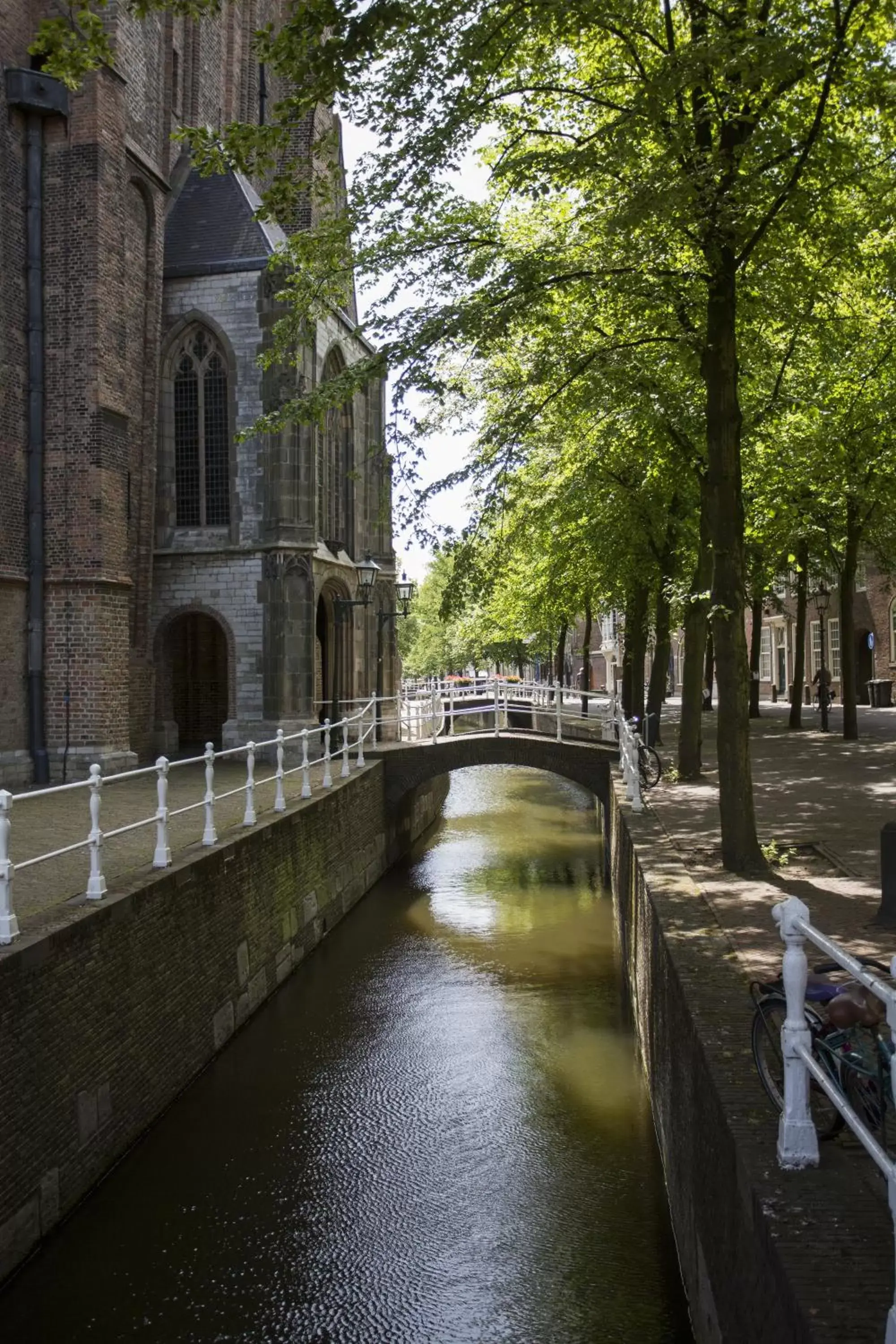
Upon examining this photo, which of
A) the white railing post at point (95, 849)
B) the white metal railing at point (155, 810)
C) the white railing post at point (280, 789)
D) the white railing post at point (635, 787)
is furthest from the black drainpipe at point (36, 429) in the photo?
the white railing post at point (95, 849)

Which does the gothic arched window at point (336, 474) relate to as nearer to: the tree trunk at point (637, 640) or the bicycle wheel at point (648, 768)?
the tree trunk at point (637, 640)

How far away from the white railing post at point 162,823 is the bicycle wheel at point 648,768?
8.48 metres

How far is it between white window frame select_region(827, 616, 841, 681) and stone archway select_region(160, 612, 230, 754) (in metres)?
25.8

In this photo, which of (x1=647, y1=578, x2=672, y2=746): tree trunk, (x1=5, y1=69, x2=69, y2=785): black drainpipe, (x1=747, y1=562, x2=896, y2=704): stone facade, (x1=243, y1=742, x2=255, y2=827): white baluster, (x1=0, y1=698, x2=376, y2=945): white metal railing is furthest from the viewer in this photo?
(x1=747, y1=562, x2=896, y2=704): stone facade

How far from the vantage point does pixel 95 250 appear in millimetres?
17500

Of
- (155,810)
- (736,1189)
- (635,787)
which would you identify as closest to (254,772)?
(155,810)

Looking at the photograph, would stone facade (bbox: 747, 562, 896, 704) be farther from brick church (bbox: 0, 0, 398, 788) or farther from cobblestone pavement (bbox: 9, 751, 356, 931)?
cobblestone pavement (bbox: 9, 751, 356, 931)

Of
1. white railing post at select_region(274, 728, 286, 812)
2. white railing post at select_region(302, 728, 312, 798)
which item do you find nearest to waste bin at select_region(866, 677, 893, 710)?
white railing post at select_region(302, 728, 312, 798)

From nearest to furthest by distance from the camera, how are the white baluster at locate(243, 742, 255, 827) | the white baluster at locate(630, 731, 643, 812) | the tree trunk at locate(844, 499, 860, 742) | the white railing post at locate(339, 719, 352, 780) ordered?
the white baluster at locate(243, 742, 255, 827), the white baluster at locate(630, 731, 643, 812), the white railing post at locate(339, 719, 352, 780), the tree trunk at locate(844, 499, 860, 742)

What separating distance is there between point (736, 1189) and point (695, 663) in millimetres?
12703

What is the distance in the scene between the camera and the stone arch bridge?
66.1 feet

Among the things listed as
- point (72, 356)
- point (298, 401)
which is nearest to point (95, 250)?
point (72, 356)

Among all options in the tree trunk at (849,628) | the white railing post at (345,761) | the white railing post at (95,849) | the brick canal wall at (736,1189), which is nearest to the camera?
the brick canal wall at (736,1189)

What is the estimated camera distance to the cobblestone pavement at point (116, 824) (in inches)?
339
